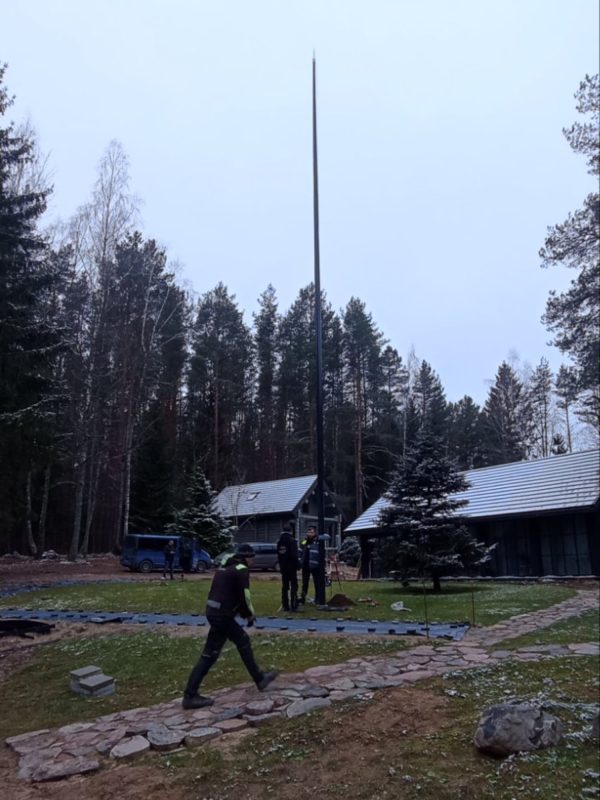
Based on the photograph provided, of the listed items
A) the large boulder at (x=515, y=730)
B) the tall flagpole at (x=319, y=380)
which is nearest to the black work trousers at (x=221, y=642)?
the large boulder at (x=515, y=730)

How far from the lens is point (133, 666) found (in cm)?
840

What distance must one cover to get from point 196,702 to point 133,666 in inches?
95.5

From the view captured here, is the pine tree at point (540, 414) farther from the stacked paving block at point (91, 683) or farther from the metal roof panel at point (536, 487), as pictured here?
the stacked paving block at point (91, 683)

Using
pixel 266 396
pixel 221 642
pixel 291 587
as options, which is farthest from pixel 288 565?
pixel 266 396

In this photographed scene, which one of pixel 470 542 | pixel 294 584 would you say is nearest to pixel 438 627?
pixel 294 584

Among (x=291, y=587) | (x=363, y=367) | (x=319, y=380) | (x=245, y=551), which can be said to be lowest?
(x=291, y=587)

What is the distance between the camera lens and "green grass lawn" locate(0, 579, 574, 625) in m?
12.0

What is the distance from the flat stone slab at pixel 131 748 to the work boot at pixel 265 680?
4.66 feet

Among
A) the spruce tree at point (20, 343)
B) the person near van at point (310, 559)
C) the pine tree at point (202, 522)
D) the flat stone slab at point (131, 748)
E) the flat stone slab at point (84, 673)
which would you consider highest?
the spruce tree at point (20, 343)

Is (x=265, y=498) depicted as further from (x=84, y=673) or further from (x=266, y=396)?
(x=84, y=673)

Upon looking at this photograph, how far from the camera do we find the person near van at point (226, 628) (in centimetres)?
644

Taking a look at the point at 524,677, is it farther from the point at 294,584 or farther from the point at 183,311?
the point at 183,311

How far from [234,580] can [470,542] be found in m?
11.4

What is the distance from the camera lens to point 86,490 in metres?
36.1
